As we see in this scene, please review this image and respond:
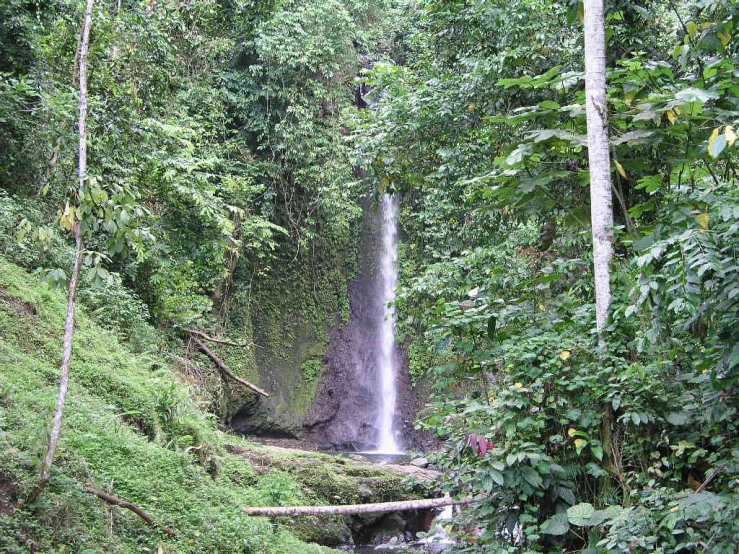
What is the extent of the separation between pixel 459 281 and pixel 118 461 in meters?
3.90

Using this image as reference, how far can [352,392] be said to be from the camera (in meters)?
15.9

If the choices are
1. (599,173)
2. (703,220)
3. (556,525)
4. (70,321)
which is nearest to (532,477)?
(556,525)

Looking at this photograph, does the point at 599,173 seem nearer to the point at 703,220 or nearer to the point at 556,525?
the point at 703,220

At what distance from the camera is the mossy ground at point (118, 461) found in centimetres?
435

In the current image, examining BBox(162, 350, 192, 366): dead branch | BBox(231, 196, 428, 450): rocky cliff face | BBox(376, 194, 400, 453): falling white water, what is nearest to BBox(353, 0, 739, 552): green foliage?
BBox(162, 350, 192, 366): dead branch

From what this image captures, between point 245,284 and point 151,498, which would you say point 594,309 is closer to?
point 151,498

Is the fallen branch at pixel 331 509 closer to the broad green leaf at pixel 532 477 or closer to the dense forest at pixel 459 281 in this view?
the dense forest at pixel 459 281

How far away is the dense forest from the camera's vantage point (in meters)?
3.81

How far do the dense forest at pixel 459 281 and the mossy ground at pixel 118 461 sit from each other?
3 cm

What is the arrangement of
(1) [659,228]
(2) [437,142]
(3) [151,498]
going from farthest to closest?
(2) [437,142], (3) [151,498], (1) [659,228]

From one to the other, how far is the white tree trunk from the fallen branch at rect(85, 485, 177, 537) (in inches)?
143

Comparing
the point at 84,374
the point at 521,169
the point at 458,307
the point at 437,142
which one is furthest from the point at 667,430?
the point at 84,374

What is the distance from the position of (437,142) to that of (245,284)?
28.9ft

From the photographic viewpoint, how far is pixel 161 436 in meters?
7.02
